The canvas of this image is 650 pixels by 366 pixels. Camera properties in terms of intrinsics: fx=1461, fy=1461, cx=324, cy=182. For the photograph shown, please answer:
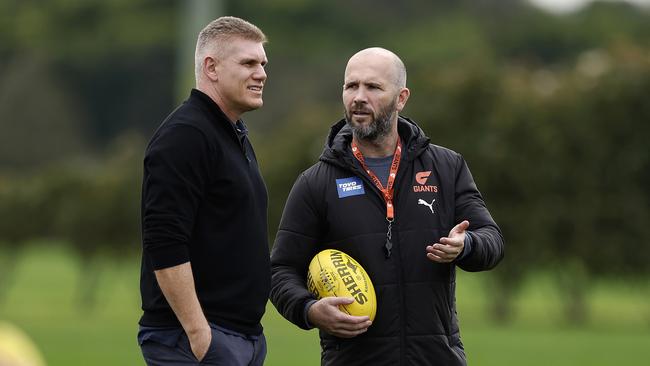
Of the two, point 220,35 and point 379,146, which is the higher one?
point 220,35

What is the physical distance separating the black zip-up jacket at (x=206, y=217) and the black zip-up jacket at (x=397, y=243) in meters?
0.55

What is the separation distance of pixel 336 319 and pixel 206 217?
82cm

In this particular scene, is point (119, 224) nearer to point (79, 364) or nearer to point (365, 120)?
point (79, 364)

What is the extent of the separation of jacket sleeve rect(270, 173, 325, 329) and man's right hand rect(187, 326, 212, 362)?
2.63 ft

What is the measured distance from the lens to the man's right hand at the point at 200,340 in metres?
5.80

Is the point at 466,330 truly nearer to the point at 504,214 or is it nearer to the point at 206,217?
the point at 504,214

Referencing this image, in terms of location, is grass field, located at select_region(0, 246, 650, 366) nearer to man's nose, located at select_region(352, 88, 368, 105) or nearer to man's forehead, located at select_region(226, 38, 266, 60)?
man's nose, located at select_region(352, 88, 368, 105)

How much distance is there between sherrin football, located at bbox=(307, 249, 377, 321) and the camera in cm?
639

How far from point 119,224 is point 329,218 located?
22111mm

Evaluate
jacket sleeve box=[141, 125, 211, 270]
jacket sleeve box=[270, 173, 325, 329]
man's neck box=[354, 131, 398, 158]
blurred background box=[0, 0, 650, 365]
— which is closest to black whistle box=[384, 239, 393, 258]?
jacket sleeve box=[270, 173, 325, 329]

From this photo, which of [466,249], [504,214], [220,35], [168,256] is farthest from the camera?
[504,214]

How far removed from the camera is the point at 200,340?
5.80 meters

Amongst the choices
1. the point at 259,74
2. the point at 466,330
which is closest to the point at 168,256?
the point at 259,74

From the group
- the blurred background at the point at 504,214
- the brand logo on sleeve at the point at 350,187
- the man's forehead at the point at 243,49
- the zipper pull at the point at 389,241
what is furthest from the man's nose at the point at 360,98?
the blurred background at the point at 504,214
